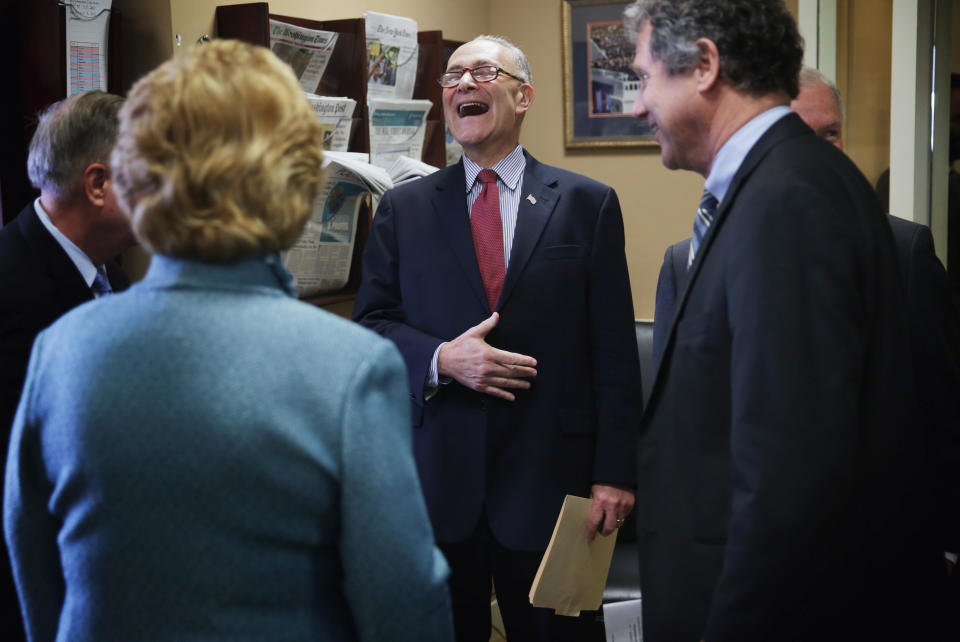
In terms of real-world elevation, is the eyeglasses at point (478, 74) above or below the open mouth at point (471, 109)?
above

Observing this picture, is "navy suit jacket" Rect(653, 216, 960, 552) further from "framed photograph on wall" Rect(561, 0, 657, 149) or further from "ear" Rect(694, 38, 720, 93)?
"framed photograph on wall" Rect(561, 0, 657, 149)

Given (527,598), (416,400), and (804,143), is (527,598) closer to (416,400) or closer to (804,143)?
(416,400)

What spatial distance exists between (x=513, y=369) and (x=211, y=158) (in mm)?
1091

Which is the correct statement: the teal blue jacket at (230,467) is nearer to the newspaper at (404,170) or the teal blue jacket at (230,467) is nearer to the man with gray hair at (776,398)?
the man with gray hair at (776,398)

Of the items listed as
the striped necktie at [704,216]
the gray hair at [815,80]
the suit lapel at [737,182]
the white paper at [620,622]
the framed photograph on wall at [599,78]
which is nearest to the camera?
the suit lapel at [737,182]

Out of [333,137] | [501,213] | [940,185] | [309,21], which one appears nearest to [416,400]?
[501,213]

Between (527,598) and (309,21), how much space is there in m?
1.65

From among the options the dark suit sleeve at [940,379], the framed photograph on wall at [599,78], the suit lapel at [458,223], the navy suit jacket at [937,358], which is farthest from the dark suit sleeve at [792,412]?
the framed photograph on wall at [599,78]

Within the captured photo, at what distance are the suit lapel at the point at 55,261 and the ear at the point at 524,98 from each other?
1.07m

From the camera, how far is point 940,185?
2.85 m


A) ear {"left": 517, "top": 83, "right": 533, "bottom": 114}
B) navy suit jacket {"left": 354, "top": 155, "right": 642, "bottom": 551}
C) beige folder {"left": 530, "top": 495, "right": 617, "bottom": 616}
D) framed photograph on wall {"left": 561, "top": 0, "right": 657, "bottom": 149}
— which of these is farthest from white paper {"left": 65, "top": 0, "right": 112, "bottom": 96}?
framed photograph on wall {"left": 561, "top": 0, "right": 657, "bottom": 149}

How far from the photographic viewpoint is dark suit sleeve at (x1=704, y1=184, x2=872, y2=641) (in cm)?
101

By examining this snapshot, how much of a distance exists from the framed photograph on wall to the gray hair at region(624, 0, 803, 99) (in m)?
2.57

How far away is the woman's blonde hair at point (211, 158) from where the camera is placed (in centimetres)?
84
